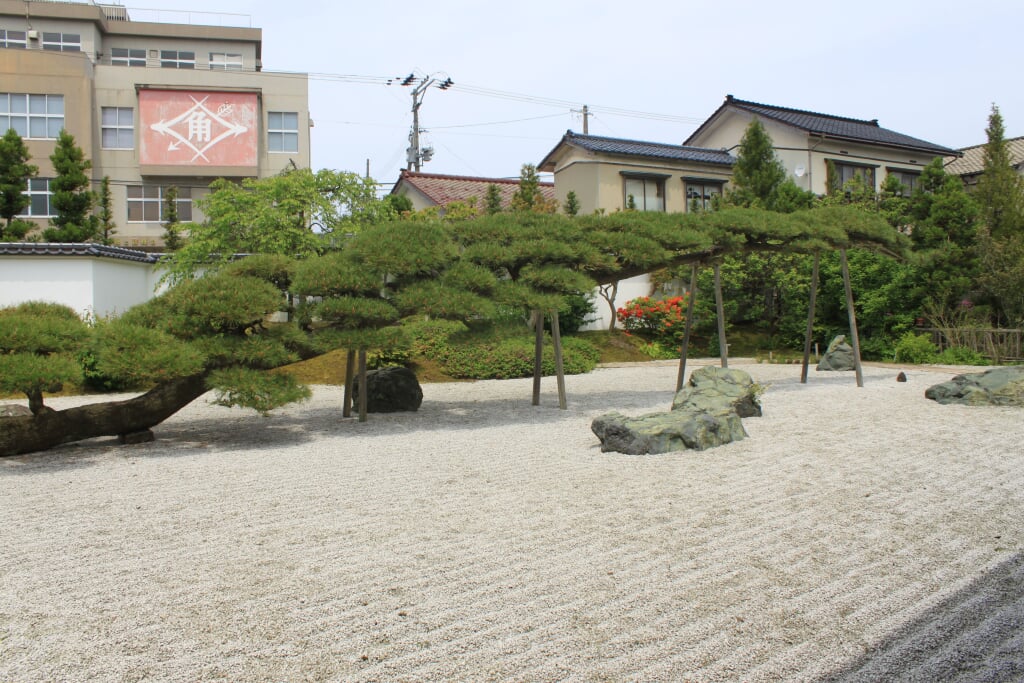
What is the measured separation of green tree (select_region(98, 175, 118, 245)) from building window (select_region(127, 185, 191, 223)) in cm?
69

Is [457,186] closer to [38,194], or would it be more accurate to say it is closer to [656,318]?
[656,318]

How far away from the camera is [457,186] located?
82.4 feet

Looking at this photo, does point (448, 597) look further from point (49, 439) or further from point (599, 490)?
point (49, 439)

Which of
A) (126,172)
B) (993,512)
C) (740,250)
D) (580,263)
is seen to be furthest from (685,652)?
(126,172)

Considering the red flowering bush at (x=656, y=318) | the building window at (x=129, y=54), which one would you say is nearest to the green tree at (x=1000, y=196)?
the red flowering bush at (x=656, y=318)

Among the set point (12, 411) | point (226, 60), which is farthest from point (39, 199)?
point (12, 411)

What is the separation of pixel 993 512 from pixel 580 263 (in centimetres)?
494

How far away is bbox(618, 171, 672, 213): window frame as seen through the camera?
71.9 feet

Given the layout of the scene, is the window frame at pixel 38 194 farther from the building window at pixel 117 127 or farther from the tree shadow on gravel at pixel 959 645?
the tree shadow on gravel at pixel 959 645

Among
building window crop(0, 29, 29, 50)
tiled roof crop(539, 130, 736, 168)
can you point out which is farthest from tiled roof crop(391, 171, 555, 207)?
building window crop(0, 29, 29, 50)

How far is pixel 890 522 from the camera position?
429cm

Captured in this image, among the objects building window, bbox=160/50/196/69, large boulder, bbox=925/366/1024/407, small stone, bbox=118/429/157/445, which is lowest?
small stone, bbox=118/429/157/445

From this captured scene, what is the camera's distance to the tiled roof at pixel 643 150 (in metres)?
21.9

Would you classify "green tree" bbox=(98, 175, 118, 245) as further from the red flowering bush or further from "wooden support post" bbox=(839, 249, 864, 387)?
"wooden support post" bbox=(839, 249, 864, 387)
